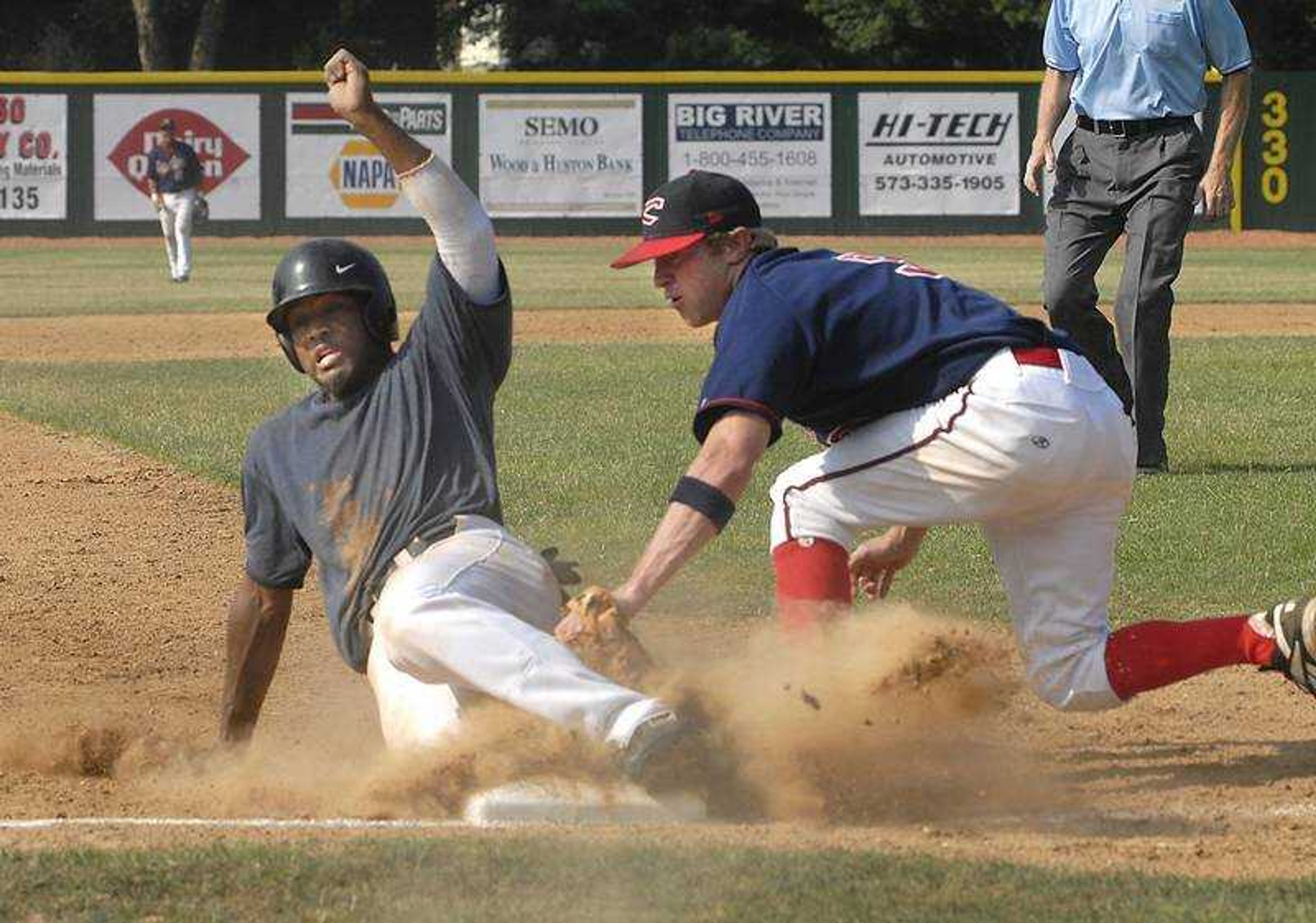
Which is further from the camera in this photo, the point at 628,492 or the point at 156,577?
the point at 628,492

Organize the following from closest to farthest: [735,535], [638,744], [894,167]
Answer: [638,744] → [735,535] → [894,167]

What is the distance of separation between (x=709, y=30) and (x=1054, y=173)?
32903 mm

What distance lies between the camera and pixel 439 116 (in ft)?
104

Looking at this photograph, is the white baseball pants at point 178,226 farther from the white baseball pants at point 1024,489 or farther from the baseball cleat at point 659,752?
the baseball cleat at point 659,752

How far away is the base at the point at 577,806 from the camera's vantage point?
4.50 meters

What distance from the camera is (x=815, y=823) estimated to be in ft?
15.0

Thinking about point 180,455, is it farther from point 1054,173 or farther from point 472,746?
point 472,746

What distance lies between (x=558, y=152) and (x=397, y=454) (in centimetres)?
2736

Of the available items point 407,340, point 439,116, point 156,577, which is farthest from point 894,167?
point 407,340

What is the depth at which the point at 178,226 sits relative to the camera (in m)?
24.4

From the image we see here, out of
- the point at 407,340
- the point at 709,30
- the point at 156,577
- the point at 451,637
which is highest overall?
the point at 709,30

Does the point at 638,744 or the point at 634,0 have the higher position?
the point at 634,0

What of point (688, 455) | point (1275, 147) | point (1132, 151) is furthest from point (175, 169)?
point (1132, 151)

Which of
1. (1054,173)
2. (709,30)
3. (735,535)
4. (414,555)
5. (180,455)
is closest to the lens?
(414,555)
